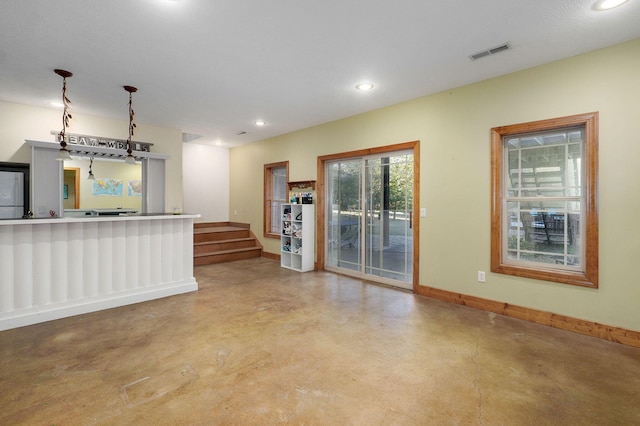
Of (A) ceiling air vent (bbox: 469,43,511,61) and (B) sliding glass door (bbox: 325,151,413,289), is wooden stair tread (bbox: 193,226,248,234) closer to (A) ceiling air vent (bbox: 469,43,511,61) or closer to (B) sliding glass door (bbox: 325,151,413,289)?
(B) sliding glass door (bbox: 325,151,413,289)

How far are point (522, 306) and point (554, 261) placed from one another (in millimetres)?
591

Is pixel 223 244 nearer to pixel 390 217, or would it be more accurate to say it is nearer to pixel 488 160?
pixel 390 217

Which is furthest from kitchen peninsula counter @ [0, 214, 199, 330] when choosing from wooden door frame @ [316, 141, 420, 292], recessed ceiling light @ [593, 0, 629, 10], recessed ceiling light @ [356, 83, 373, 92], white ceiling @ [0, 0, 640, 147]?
recessed ceiling light @ [593, 0, 629, 10]

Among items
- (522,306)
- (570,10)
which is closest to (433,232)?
(522,306)

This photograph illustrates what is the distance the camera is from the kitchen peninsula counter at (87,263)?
3.09 m

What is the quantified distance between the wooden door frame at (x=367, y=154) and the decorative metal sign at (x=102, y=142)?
332 cm

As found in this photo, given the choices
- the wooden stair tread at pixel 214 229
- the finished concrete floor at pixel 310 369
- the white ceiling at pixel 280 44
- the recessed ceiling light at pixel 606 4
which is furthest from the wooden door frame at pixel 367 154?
the wooden stair tread at pixel 214 229

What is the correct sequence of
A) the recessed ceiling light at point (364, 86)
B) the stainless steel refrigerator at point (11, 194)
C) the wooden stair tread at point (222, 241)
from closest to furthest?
1. the recessed ceiling light at point (364, 86)
2. the stainless steel refrigerator at point (11, 194)
3. the wooden stair tread at point (222, 241)

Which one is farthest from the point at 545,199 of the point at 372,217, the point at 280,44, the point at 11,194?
the point at 11,194

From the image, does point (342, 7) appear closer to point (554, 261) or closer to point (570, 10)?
point (570, 10)

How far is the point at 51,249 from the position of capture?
3279 millimetres

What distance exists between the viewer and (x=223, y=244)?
6.57 m

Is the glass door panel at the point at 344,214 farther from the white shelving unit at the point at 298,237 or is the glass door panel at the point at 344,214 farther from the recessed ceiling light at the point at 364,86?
the recessed ceiling light at the point at 364,86

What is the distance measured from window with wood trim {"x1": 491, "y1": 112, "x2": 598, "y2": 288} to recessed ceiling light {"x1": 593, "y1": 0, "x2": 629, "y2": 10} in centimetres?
97
